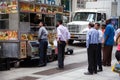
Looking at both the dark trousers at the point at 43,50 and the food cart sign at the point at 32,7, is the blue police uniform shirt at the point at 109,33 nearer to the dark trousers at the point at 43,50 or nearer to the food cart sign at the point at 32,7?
the dark trousers at the point at 43,50

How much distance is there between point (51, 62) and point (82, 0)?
1264 inches

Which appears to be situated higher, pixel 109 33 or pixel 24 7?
Result: pixel 24 7

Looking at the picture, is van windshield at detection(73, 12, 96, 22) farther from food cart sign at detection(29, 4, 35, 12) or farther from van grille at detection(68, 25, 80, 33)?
food cart sign at detection(29, 4, 35, 12)

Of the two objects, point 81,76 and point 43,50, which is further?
point 43,50

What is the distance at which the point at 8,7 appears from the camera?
14.4 metres

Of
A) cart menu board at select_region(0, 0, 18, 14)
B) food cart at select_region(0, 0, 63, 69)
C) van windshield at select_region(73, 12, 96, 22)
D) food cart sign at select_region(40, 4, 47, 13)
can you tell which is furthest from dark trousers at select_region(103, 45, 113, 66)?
van windshield at select_region(73, 12, 96, 22)

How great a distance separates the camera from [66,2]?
45.9m

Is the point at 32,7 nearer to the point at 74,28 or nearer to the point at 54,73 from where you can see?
the point at 54,73

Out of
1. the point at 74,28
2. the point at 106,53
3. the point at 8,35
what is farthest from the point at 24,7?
→ the point at 74,28

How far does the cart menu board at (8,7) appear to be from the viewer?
562 inches

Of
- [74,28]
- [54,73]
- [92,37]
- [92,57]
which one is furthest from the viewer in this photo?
[74,28]

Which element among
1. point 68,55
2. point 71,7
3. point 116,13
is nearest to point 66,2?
point 71,7

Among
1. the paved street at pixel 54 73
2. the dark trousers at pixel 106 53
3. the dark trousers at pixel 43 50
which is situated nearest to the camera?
the paved street at pixel 54 73

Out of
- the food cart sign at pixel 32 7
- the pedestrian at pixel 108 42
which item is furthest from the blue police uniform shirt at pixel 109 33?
the food cart sign at pixel 32 7
